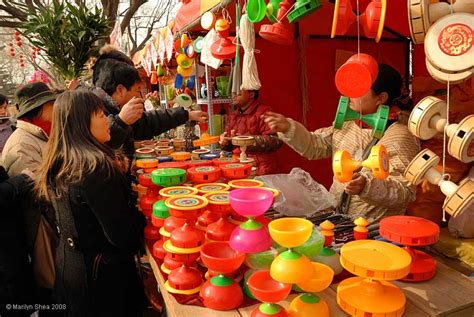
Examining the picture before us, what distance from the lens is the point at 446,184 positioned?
Answer: 89cm

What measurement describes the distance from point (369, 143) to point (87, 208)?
1300 mm

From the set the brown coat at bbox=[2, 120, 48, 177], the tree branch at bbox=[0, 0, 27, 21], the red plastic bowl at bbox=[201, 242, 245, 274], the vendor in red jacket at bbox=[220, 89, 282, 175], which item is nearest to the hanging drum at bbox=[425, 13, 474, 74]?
the red plastic bowl at bbox=[201, 242, 245, 274]

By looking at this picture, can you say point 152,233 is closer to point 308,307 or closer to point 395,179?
point 308,307

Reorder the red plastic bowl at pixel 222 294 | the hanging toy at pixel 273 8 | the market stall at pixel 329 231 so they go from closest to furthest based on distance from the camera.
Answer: the market stall at pixel 329 231 → the red plastic bowl at pixel 222 294 → the hanging toy at pixel 273 8

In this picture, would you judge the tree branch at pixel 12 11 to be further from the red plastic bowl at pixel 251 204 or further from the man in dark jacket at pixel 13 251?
the red plastic bowl at pixel 251 204

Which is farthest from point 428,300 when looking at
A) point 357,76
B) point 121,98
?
point 121,98

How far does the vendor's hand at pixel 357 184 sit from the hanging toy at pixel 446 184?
1.27ft

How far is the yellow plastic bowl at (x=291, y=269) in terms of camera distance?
3.00ft

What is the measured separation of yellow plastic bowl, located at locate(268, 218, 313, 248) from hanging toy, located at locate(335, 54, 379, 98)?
18.3 inches

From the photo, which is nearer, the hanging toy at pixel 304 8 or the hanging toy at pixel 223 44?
the hanging toy at pixel 304 8

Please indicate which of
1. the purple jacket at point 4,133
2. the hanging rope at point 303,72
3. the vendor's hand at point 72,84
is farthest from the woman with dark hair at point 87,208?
the hanging rope at point 303,72

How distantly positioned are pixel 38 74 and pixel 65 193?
3.99 meters

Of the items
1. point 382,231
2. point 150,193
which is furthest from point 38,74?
point 382,231

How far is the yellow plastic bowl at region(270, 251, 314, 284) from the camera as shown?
915 mm
